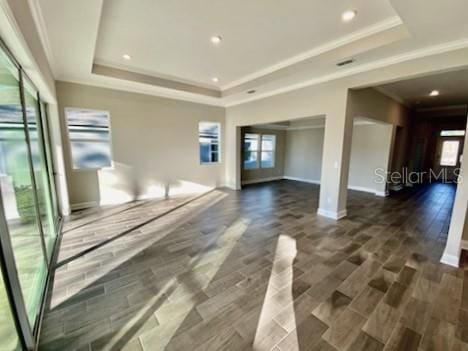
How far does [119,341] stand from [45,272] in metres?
1.46

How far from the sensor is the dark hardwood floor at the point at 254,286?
1681mm

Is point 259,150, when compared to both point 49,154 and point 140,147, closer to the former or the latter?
point 140,147

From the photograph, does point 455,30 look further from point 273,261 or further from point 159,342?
point 159,342

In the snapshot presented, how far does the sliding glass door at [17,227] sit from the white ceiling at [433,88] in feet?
21.0

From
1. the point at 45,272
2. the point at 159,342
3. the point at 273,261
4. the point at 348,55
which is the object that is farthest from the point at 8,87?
the point at 348,55

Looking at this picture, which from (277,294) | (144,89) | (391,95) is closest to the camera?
(277,294)

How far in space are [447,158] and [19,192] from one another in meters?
13.9

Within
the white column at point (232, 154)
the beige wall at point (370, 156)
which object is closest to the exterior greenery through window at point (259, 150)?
the white column at point (232, 154)

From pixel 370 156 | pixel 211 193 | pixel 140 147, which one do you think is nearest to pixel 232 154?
pixel 211 193

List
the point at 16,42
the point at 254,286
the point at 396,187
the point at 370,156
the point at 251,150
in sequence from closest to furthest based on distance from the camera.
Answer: the point at 16,42, the point at 254,286, the point at 370,156, the point at 396,187, the point at 251,150

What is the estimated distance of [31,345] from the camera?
147cm

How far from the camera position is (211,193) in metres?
6.51

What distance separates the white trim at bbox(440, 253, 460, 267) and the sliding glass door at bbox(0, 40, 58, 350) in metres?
4.53

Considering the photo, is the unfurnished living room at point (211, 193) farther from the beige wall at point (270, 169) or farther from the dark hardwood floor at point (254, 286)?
the beige wall at point (270, 169)
